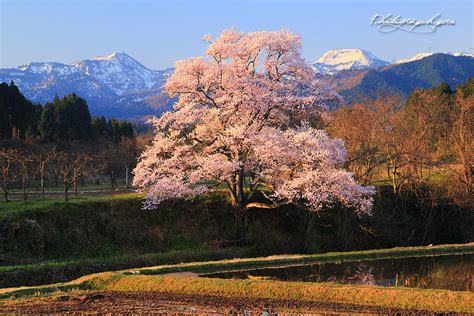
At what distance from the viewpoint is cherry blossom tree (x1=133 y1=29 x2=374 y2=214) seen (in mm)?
33250

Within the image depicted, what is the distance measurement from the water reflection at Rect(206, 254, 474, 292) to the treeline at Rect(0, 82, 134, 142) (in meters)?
50.5

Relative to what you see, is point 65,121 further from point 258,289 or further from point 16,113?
point 258,289

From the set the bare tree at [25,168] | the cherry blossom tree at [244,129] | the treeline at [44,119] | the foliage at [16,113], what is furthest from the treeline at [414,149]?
the foliage at [16,113]

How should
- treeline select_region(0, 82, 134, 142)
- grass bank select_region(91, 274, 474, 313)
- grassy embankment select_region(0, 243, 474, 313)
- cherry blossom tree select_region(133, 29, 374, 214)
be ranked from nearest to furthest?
grass bank select_region(91, 274, 474, 313), grassy embankment select_region(0, 243, 474, 313), cherry blossom tree select_region(133, 29, 374, 214), treeline select_region(0, 82, 134, 142)

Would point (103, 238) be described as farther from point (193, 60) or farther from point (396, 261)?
point (396, 261)

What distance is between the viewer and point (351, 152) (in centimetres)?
4381

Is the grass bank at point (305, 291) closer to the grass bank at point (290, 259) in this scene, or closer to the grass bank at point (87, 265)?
the grass bank at point (290, 259)

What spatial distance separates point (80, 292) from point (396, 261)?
47.8ft

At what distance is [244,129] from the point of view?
33875mm

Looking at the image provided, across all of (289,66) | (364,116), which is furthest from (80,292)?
(364,116)

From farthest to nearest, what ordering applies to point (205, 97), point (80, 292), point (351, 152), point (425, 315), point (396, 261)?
point (351, 152)
point (205, 97)
point (396, 261)
point (80, 292)
point (425, 315)

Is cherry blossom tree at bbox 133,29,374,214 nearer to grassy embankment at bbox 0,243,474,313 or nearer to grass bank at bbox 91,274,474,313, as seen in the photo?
grassy embankment at bbox 0,243,474,313

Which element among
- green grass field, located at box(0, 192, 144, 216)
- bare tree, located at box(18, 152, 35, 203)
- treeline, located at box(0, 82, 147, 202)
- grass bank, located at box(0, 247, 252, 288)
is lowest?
grass bank, located at box(0, 247, 252, 288)

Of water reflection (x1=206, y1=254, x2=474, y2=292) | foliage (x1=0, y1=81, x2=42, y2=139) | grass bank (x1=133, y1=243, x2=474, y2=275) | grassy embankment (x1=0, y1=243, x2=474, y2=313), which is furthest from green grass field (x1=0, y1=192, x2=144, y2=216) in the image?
foliage (x1=0, y1=81, x2=42, y2=139)
